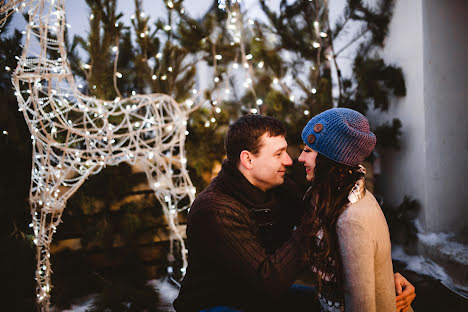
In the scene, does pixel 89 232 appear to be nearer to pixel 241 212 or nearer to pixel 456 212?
pixel 241 212

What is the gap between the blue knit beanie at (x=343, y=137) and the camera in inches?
59.7

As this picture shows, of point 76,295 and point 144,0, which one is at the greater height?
point 144,0

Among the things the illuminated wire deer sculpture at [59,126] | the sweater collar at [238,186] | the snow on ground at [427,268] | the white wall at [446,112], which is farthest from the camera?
the white wall at [446,112]

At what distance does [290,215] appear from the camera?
215 centimetres

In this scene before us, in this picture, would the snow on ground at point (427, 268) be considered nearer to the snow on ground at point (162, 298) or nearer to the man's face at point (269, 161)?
the man's face at point (269, 161)

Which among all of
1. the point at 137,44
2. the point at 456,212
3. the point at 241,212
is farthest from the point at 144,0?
the point at 456,212

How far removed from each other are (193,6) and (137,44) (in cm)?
66

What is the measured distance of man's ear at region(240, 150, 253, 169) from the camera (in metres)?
1.99

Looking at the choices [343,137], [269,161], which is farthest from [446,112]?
[343,137]

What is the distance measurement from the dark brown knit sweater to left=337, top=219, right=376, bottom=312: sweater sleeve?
0.87ft

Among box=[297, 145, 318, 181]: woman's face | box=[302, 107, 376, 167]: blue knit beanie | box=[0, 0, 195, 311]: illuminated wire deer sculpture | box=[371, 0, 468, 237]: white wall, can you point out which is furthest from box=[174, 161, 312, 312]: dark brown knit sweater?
box=[371, 0, 468, 237]: white wall

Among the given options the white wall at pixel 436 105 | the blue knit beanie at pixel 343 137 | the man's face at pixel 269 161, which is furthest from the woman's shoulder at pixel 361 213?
the white wall at pixel 436 105

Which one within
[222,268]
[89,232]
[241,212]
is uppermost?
[241,212]

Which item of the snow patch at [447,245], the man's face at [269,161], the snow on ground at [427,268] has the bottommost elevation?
the snow on ground at [427,268]
